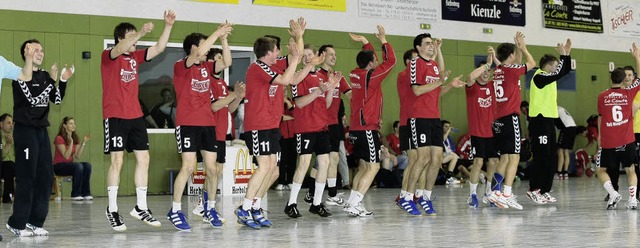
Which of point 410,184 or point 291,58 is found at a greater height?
point 291,58

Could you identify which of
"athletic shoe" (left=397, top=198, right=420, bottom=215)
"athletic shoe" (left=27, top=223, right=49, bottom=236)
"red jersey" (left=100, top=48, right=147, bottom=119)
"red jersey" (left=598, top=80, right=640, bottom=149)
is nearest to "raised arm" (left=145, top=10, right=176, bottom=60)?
"red jersey" (left=100, top=48, right=147, bottom=119)

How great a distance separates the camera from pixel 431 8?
23.3 meters

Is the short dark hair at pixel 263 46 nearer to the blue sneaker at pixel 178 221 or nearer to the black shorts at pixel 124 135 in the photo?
the black shorts at pixel 124 135

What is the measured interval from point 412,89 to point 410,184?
120cm

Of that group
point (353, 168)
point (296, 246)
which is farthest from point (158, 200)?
point (296, 246)

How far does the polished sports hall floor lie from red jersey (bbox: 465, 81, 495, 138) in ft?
3.70

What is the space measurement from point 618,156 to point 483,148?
2009 millimetres

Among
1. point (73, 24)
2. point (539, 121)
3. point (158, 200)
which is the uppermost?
point (73, 24)

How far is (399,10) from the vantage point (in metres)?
22.7

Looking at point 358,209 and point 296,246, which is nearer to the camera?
point 296,246

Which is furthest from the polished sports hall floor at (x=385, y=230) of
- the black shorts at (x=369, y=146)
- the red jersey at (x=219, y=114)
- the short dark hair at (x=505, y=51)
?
the short dark hair at (x=505, y=51)

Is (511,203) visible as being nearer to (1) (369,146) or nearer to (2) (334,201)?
(1) (369,146)

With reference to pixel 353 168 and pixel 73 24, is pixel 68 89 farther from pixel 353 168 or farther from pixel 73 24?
pixel 353 168

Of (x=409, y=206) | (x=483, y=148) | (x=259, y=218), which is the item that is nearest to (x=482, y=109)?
(x=483, y=148)
